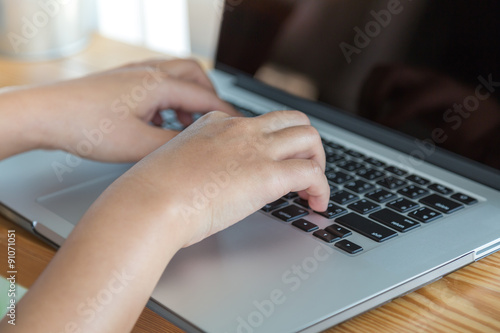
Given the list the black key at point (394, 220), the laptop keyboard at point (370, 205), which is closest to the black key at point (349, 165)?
the laptop keyboard at point (370, 205)

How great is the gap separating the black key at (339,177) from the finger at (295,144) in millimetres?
82

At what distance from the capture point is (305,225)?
1.96ft

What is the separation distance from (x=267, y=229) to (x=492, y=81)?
29 cm

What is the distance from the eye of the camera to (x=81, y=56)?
4.03ft

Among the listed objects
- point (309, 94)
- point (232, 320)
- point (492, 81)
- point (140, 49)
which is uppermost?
point (492, 81)

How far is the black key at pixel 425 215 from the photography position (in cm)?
61

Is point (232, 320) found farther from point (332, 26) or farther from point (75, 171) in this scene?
point (332, 26)

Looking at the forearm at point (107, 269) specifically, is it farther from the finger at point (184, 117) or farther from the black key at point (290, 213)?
the finger at point (184, 117)

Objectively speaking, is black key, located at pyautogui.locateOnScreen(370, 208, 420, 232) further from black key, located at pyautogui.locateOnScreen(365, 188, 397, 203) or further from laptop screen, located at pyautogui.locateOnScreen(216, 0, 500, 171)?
laptop screen, located at pyautogui.locateOnScreen(216, 0, 500, 171)

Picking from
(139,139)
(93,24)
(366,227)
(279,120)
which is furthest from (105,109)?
(93,24)

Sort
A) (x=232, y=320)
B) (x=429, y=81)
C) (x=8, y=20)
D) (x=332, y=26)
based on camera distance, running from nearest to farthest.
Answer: (x=232, y=320) < (x=429, y=81) < (x=332, y=26) < (x=8, y=20)

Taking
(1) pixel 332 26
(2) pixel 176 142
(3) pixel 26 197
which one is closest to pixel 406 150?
(1) pixel 332 26

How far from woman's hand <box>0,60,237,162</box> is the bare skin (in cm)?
13

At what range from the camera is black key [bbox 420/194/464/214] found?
0.63m
